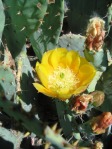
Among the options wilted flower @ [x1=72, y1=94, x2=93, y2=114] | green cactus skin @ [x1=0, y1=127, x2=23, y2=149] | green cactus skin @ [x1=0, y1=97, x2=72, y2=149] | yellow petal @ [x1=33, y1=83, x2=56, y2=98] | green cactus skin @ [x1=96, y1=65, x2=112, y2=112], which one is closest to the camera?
green cactus skin @ [x1=0, y1=97, x2=72, y2=149]

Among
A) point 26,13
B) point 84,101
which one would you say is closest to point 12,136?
point 84,101

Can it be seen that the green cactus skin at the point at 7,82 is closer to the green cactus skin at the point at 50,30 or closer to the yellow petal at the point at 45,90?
the yellow petal at the point at 45,90

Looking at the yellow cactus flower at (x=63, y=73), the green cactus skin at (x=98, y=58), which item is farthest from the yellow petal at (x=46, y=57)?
the green cactus skin at (x=98, y=58)

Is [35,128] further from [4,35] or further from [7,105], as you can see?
[4,35]

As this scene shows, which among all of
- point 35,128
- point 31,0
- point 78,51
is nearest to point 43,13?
point 31,0

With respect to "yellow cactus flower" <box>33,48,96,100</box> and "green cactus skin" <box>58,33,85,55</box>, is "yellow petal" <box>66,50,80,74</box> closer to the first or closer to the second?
"yellow cactus flower" <box>33,48,96,100</box>

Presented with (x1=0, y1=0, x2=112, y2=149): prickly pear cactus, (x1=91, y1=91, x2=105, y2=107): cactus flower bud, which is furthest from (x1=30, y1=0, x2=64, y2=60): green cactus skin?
(x1=91, y1=91, x2=105, y2=107): cactus flower bud
